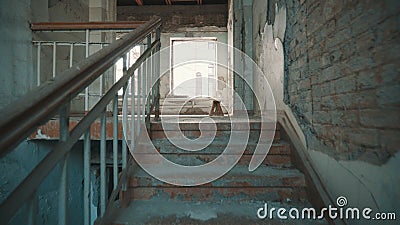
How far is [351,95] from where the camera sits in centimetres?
119

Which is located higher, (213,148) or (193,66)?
(193,66)

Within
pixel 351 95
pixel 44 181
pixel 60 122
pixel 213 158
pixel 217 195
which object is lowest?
pixel 44 181

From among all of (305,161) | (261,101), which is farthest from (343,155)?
(261,101)

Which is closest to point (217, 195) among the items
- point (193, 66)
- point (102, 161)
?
point (102, 161)

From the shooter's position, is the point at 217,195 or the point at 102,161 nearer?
the point at 102,161

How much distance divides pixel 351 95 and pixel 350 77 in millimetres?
75

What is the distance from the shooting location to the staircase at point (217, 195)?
53.6 inches

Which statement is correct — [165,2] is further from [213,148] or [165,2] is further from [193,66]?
[213,148]

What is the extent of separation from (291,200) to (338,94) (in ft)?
2.03

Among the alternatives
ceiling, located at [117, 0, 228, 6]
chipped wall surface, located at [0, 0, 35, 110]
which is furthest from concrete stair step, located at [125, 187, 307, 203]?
ceiling, located at [117, 0, 228, 6]

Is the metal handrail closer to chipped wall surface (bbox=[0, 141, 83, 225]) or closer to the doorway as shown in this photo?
chipped wall surface (bbox=[0, 141, 83, 225])

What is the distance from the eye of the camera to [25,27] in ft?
7.84

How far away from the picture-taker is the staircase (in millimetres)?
1361

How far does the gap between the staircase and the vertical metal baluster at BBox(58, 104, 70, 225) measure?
0.40 m
